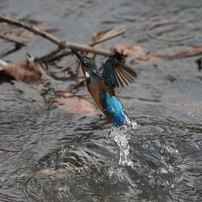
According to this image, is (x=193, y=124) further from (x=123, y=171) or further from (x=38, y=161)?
(x=38, y=161)

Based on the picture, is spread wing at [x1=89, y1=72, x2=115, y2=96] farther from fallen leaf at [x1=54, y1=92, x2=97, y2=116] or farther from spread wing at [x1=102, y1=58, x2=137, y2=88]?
fallen leaf at [x1=54, y1=92, x2=97, y2=116]

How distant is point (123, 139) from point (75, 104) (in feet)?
3.01

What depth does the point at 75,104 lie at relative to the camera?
420 centimetres

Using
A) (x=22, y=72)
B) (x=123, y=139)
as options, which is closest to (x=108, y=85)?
(x=123, y=139)

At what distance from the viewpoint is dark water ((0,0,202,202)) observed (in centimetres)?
287

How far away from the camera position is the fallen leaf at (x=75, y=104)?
410 cm

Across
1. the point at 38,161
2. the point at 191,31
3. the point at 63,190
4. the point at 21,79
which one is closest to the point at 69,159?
the point at 38,161

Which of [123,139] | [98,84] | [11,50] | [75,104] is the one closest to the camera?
[98,84]

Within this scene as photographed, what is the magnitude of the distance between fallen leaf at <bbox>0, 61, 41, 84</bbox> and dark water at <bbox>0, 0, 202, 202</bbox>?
0.11m

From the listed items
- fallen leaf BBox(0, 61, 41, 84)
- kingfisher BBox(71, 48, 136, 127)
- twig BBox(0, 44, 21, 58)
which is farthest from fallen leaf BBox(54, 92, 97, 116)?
twig BBox(0, 44, 21, 58)

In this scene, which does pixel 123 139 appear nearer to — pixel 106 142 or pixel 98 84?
pixel 106 142

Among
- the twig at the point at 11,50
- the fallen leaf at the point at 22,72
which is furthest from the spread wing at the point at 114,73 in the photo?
the twig at the point at 11,50

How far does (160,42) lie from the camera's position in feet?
19.9

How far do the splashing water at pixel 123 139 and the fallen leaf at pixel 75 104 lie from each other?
56 cm
